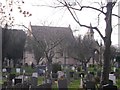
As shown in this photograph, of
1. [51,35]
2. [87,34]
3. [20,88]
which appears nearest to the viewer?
[20,88]

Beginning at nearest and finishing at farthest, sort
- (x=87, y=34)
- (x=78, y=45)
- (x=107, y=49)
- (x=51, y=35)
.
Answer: (x=107, y=49) → (x=51, y=35) → (x=87, y=34) → (x=78, y=45)

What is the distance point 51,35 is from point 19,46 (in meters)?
22.9

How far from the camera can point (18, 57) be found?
220ft

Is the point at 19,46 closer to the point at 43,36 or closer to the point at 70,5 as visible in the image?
the point at 43,36

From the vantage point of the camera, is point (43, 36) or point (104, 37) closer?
Answer: point (104, 37)

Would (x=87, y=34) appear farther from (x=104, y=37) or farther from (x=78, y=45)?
(x=104, y=37)

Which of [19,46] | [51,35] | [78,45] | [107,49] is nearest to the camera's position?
[107,49]

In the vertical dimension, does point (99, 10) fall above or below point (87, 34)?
below

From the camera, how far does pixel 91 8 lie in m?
19.5

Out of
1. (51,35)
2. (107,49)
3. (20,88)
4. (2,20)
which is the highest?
(51,35)

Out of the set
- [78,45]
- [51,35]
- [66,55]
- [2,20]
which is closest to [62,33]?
[51,35]

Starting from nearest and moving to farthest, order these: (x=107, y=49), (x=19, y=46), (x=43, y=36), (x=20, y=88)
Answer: (x=20, y=88) < (x=107, y=49) < (x=43, y=36) < (x=19, y=46)

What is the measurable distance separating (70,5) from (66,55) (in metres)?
45.6

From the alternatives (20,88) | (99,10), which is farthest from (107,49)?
(20,88)
